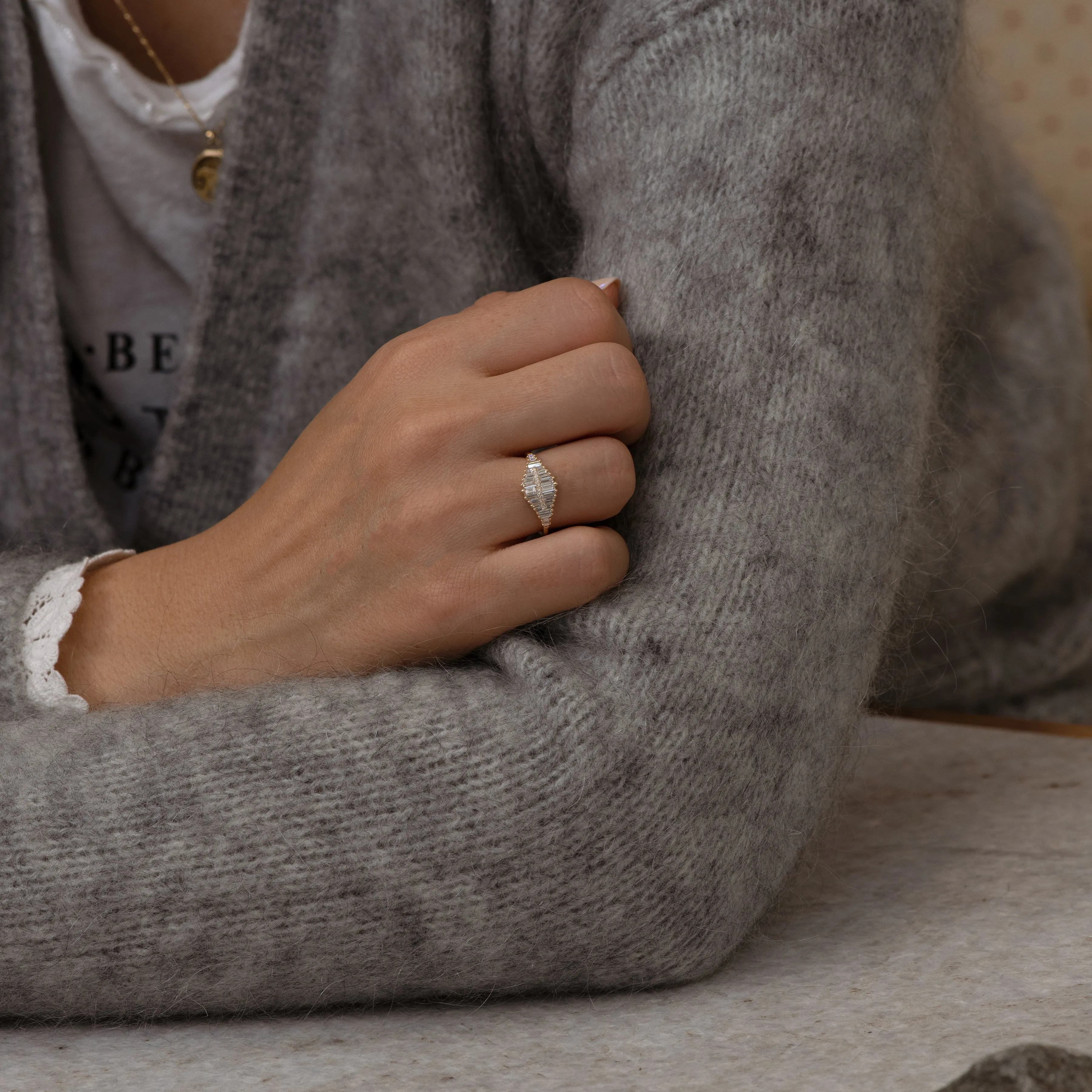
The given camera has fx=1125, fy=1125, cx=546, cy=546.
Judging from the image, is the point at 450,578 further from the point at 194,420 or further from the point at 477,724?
the point at 194,420

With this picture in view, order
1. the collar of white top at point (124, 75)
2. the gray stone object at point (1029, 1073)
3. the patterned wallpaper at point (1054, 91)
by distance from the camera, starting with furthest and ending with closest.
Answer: the patterned wallpaper at point (1054, 91)
the collar of white top at point (124, 75)
the gray stone object at point (1029, 1073)

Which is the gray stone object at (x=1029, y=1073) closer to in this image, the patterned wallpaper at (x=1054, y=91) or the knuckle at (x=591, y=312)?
the knuckle at (x=591, y=312)

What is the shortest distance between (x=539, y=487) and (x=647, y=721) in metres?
0.10

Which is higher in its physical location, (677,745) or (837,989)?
(677,745)

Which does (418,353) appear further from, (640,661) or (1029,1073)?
(1029,1073)

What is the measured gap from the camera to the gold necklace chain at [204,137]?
729mm

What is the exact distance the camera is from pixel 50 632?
0.55 metres

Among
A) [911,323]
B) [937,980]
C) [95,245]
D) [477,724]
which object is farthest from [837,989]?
[95,245]

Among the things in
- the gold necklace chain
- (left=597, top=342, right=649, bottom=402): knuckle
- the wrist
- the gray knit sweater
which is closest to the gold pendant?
the gold necklace chain

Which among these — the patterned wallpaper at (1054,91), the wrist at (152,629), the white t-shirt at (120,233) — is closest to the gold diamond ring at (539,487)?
the wrist at (152,629)

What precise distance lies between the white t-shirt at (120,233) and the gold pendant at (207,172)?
2 centimetres

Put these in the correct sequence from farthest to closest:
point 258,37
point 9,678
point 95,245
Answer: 1. point 95,245
2. point 258,37
3. point 9,678

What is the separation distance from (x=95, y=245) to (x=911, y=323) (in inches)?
22.9

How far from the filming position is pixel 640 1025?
44 cm
